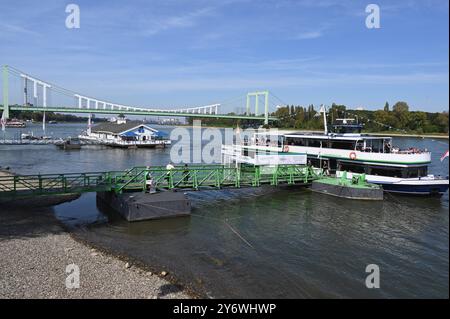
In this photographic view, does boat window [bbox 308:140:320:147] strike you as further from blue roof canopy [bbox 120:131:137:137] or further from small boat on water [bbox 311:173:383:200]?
blue roof canopy [bbox 120:131:137:137]

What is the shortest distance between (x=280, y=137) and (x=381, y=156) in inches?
439

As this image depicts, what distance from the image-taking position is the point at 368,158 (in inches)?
1211

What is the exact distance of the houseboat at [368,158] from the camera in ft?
95.7

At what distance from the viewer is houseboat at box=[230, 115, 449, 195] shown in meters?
29.2

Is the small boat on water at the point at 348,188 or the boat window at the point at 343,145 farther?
the boat window at the point at 343,145

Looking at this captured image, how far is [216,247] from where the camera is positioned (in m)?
17.7

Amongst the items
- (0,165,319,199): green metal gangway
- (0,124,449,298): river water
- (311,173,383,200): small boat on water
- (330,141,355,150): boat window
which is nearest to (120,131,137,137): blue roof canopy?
(0,165,319,199): green metal gangway

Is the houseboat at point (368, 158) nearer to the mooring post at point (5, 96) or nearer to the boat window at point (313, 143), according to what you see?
the boat window at point (313, 143)

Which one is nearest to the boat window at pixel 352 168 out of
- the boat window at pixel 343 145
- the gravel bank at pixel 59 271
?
the boat window at pixel 343 145

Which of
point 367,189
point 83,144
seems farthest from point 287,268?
point 83,144

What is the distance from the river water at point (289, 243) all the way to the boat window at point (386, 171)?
2.08 metres

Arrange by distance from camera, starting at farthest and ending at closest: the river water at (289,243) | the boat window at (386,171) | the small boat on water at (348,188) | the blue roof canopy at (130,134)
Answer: the blue roof canopy at (130,134)
the boat window at (386,171)
the small boat on water at (348,188)
the river water at (289,243)

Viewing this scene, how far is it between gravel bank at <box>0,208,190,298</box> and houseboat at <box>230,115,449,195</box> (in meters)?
20.9

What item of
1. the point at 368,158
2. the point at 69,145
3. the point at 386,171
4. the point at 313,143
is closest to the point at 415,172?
the point at 386,171
